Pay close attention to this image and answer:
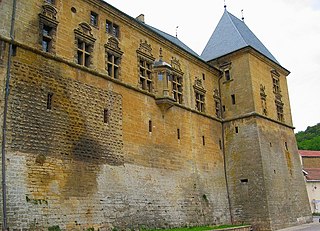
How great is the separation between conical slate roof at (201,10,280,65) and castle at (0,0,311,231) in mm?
137

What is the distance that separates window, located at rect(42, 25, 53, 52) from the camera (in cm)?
1432

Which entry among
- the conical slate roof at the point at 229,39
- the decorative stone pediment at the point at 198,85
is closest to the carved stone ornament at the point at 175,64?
the decorative stone pediment at the point at 198,85

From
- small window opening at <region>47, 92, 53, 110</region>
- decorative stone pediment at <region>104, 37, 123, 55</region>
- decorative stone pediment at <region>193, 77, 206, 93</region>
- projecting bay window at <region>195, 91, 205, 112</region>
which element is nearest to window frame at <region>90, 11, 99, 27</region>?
decorative stone pediment at <region>104, 37, 123, 55</region>

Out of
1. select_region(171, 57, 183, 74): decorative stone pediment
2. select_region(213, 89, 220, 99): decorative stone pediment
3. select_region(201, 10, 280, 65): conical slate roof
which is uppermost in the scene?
select_region(201, 10, 280, 65): conical slate roof

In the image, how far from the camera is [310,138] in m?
74.6

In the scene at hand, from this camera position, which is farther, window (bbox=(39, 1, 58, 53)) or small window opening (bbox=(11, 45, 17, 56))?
window (bbox=(39, 1, 58, 53))

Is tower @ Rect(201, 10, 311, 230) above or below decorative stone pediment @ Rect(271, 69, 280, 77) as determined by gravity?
below

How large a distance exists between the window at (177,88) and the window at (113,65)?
4.45 m

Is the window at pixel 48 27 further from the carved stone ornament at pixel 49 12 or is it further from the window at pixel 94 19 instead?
the window at pixel 94 19

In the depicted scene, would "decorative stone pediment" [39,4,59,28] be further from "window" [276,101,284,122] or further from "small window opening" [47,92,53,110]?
"window" [276,101,284,122]

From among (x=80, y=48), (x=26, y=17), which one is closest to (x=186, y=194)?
(x=80, y=48)

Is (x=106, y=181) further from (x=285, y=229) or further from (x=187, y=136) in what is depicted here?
(x=285, y=229)

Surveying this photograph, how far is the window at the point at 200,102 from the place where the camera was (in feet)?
75.1

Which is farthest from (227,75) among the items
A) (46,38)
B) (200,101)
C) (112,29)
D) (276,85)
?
(46,38)
